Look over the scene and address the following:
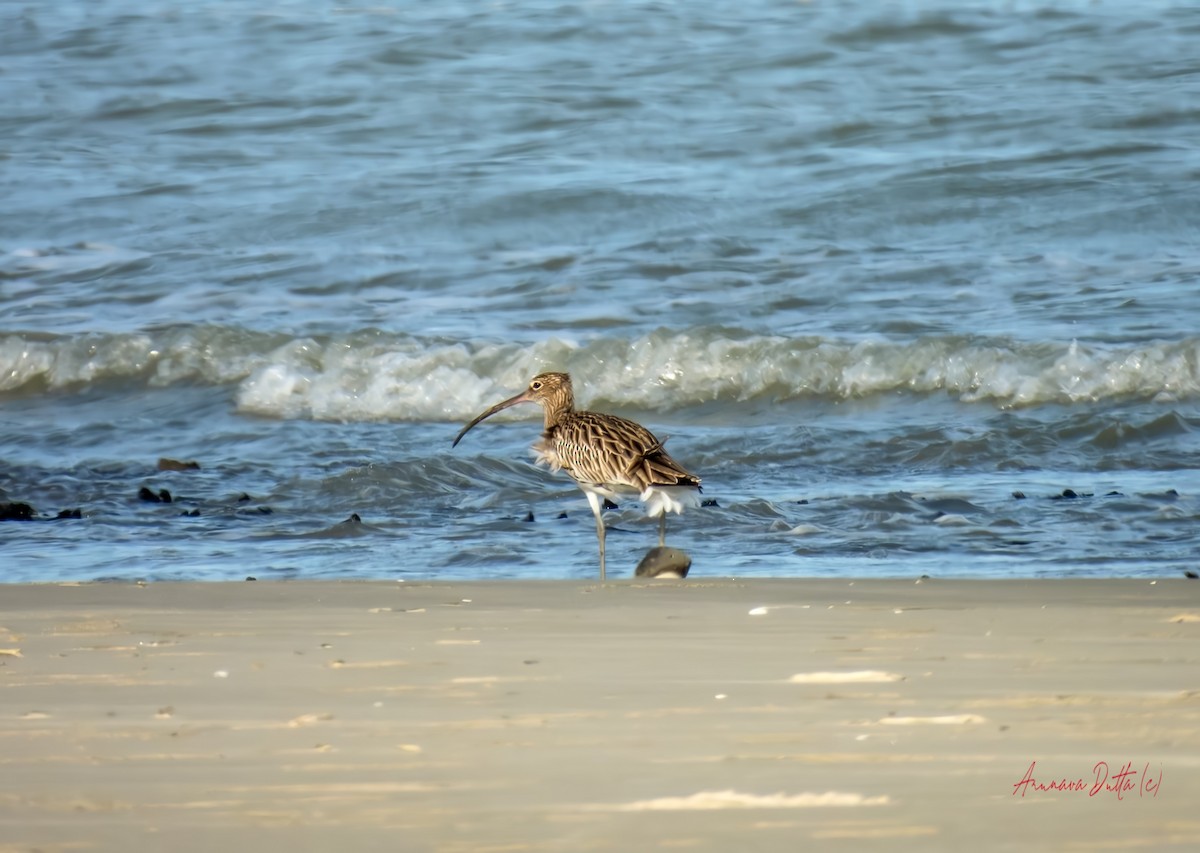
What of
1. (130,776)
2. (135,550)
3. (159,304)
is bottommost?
(159,304)

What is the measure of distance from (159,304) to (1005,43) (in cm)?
852

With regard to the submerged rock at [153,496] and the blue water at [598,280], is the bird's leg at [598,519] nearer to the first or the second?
the blue water at [598,280]

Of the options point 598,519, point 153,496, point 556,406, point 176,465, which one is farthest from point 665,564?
point 176,465

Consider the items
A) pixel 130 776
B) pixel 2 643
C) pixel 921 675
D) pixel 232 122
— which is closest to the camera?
pixel 130 776

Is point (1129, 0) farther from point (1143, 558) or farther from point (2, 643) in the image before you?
point (2, 643)

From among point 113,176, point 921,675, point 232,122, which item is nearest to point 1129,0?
point 232,122

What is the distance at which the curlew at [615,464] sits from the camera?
5.95 metres

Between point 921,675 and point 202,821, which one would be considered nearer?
point 202,821

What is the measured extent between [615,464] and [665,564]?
1.96 ft

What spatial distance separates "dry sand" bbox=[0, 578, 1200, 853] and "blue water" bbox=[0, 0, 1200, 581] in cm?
126

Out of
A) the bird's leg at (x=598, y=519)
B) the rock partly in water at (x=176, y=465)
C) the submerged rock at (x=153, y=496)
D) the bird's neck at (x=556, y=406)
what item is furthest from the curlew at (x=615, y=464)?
the rock partly in water at (x=176, y=465)

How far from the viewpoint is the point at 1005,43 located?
16422mm

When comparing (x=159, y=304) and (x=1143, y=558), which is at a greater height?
(x=1143, y=558)

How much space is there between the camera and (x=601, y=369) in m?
10.2
